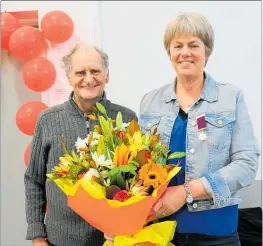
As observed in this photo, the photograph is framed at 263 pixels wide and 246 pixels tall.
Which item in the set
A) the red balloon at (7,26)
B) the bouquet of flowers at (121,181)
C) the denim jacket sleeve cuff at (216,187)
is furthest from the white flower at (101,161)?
the red balloon at (7,26)

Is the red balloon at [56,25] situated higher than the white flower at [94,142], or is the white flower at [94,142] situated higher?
the red balloon at [56,25]

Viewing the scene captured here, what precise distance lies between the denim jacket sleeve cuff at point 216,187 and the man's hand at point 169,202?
87 millimetres

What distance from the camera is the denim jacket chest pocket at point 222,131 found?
1.27 metres

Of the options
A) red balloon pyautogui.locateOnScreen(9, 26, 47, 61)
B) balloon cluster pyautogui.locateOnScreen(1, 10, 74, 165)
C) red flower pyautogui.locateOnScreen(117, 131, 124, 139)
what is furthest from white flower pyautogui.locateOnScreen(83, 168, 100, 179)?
red balloon pyautogui.locateOnScreen(9, 26, 47, 61)

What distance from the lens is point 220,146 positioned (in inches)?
50.1

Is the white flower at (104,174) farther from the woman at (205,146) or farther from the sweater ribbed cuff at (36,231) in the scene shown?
the sweater ribbed cuff at (36,231)

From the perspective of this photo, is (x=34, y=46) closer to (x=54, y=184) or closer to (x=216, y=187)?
(x=54, y=184)

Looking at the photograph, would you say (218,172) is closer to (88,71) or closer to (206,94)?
(206,94)

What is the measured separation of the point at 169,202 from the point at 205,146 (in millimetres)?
256

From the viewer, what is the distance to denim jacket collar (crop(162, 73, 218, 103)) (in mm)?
1318

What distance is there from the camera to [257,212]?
2322mm

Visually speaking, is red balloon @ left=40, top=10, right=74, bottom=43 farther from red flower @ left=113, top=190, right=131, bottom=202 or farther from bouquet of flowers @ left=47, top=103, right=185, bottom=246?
red flower @ left=113, top=190, right=131, bottom=202

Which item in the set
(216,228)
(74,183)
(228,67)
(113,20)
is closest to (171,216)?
(216,228)

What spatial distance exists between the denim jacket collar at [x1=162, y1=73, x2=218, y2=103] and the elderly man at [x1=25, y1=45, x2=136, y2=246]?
0.28 m
